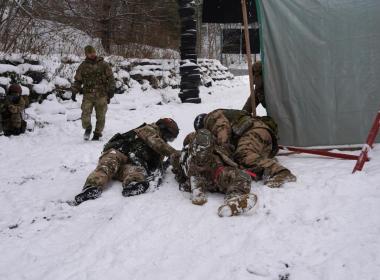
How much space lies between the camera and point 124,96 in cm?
1047

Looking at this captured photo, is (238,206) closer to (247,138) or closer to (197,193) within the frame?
(197,193)

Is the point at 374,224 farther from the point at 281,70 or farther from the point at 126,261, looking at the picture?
the point at 281,70

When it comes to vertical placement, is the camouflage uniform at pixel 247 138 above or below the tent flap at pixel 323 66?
below

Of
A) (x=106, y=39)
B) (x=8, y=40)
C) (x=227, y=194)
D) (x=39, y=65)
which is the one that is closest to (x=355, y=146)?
(x=227, y=194)

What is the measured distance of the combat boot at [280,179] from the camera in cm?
345

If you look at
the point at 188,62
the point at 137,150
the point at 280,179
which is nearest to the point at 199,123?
the point at 137,150

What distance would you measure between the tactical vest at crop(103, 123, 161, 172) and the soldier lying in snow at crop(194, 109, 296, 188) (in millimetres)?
628

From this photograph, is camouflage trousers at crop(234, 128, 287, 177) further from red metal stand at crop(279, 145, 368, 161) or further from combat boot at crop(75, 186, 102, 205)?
combat boot at crop(75, 186, 102, 205)

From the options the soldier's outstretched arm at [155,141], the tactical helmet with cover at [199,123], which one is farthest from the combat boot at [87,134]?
the tactical helmet with cover at [199,123]

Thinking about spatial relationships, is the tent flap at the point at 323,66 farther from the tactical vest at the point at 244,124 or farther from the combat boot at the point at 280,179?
the combat boot at the point at 280,179

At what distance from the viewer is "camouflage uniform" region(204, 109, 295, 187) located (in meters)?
3.77

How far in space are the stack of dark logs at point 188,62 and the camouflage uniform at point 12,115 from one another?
17.2ft

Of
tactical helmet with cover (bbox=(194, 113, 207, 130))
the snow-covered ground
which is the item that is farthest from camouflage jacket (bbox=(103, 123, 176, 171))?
tactical helmet with cover (bbox=(194, 113, 207, 130))

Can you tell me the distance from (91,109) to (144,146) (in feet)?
9.10
